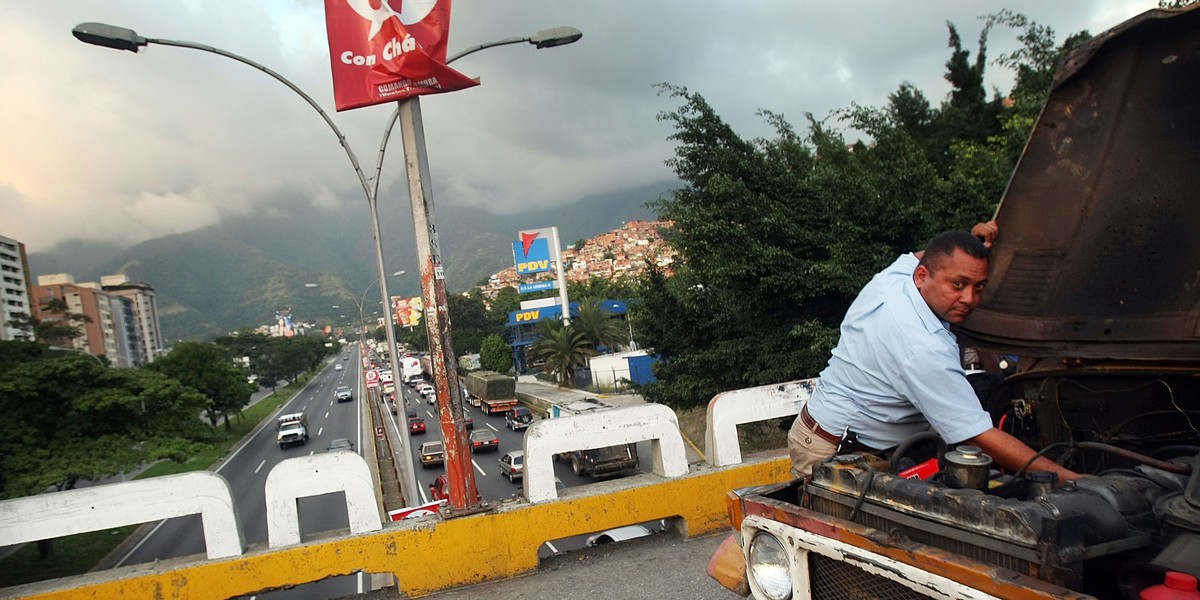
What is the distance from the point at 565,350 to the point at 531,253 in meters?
27.0

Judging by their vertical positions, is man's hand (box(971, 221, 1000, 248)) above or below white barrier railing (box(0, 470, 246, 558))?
above

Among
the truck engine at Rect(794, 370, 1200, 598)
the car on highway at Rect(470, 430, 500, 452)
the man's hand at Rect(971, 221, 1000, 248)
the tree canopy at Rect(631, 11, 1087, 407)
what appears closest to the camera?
the truck engine at Rect(794, 370, 1200, 598)

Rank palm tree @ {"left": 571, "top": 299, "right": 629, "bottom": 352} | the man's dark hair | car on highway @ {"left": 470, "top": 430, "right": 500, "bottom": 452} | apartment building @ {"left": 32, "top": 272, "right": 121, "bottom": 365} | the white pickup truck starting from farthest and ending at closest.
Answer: apartment building @ {"left": 32, "top": 272, "right": 121, "bottom": 365}, palm tree @ {"left": 571, "top": 299, "right": 629, "bottom": 352}, the white pickup truck, car on highway @ {"left": 470, "top": 430, "right": 500, "bottom": 452}, the man's dark hair

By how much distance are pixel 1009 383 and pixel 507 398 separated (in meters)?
42.6

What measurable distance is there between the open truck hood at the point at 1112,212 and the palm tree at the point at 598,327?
4890 centimetres

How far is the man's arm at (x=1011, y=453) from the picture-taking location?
85.7 inches

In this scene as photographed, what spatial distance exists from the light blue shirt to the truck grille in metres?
0.65

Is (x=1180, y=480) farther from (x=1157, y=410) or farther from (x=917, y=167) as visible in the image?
(x=917, y=167)

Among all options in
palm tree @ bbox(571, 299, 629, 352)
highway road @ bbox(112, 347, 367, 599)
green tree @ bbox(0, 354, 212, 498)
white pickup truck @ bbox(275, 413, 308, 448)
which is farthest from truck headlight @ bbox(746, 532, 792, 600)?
palm tree @ bbox(571, 299, 629, 352)

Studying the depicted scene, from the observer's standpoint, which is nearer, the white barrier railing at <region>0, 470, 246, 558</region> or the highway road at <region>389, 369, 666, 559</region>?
the white barrier railing at <region>0, 470, 246, 558</region>

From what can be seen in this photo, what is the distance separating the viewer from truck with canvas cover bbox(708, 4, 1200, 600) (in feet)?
5.67

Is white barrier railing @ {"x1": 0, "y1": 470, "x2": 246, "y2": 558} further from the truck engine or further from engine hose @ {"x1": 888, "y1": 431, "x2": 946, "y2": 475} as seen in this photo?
engine hose @ {"x1": 888, "y1": 431, "x2": 946, "y2": 475}

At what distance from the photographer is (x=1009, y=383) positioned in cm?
330

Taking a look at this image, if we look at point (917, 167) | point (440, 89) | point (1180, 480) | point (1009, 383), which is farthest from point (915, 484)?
point (917, 167)
